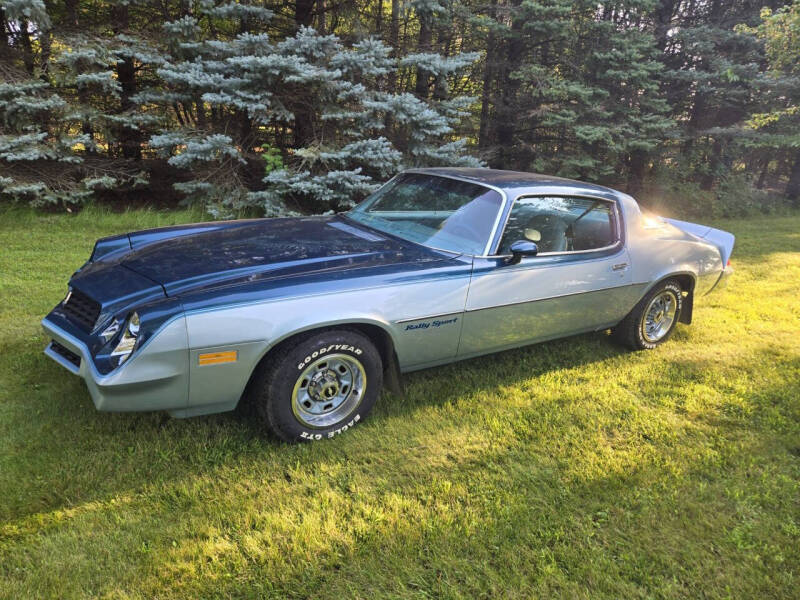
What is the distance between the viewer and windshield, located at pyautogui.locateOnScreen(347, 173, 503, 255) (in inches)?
150

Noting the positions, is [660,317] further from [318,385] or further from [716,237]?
[318,385]

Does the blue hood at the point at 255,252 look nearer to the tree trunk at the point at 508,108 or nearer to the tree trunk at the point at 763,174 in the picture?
the tree trunk at the point at 508,108

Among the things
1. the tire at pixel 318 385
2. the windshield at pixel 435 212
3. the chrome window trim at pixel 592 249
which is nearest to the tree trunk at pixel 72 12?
the windshield at pixel 435 212

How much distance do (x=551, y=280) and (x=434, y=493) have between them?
183 centimetres

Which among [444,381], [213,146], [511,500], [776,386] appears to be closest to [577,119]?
[213,146]

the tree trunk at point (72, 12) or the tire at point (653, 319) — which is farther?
the tree trunk at point (72, 12)

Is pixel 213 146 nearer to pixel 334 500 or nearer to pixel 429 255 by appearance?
pixel 429 255

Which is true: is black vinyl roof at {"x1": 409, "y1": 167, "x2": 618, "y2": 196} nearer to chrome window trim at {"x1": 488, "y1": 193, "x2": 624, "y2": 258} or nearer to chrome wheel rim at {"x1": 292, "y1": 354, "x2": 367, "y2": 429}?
chrome window trim at {"x1": 488, "y1": 193, "x2": 624, "y2": 258}

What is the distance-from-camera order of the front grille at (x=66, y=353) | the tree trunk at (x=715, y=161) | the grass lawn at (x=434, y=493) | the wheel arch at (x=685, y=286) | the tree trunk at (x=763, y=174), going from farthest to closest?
the tree trunk at (x=763, y=174)
the tree trunk at (x=715, y=161)
the wheel arch at (x=685, y=286)
the front grille at (x=66, y=353)
the grass lawn at (x=434, y=493)

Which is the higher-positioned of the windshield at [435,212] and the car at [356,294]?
the windshield at [435,212]

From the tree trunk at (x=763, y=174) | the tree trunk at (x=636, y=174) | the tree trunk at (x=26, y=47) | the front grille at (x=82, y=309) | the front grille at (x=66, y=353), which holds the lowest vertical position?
the tree trunk at (x=763, y=174)

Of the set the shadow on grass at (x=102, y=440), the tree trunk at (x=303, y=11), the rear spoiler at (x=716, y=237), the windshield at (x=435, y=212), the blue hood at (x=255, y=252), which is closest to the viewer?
the shadow on grass at (x=102, y=440)

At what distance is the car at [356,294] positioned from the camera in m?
2.77

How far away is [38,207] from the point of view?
8211 millimetres
